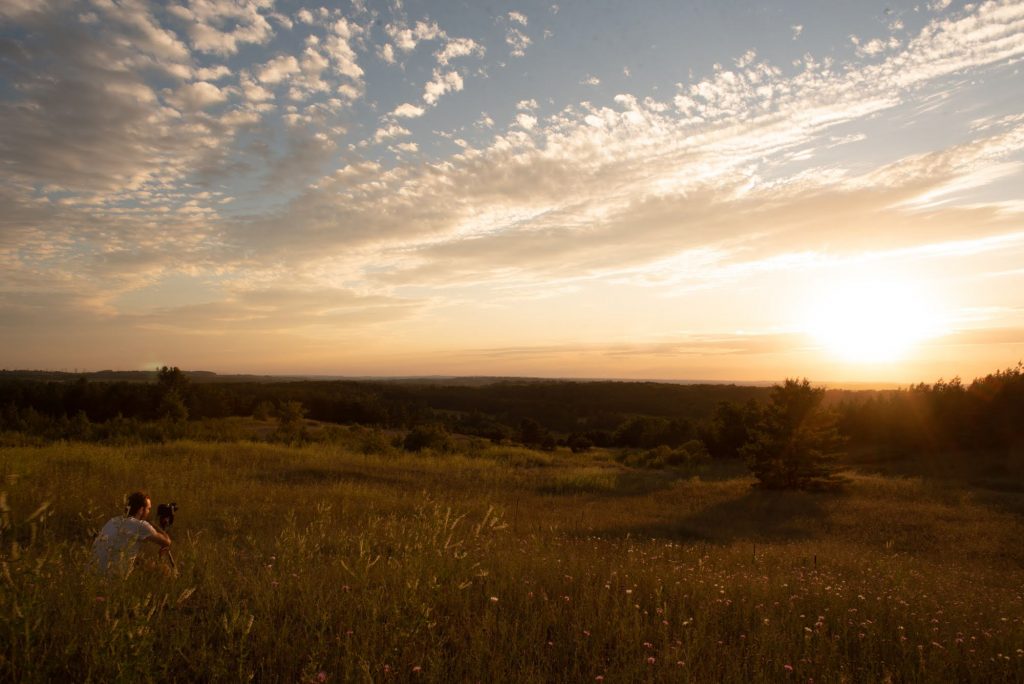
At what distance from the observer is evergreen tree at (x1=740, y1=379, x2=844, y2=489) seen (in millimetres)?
19703

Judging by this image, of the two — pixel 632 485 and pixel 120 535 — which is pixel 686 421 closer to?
pixel 632 485

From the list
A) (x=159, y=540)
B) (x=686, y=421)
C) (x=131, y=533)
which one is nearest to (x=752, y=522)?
(x=159, y=540)

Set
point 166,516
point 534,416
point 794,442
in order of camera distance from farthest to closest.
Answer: point 534,416
point 794,442
point 166,516

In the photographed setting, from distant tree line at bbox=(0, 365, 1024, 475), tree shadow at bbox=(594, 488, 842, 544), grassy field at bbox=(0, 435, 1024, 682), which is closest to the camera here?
grassy field at bbox=(0, 435, 1024, 682)

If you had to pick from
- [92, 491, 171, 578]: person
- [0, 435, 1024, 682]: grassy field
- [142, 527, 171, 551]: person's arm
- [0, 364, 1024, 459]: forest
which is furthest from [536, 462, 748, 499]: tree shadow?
[142, 527, 171, 551]: person's arm

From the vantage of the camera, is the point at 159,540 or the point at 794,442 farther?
the point at 794,442

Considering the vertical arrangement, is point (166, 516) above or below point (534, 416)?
above

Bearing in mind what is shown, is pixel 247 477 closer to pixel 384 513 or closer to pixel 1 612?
pixel 384 513

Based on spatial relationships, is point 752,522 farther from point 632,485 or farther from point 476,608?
point 476,608

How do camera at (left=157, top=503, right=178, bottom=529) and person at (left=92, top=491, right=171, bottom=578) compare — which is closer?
person at (left=92, top=491, right=171, bottom=578)

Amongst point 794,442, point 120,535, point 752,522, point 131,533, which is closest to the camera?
point 131,533

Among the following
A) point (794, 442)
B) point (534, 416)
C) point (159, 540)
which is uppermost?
point (159, 540)

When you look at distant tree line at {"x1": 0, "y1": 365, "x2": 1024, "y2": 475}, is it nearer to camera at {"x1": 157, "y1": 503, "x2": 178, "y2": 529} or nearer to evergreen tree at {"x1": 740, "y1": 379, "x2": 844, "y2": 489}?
evergreen tree at {"x1": 740, "y1": 379, "x2": 844, "y2": 489}

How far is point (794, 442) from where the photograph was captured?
65.5 feet
